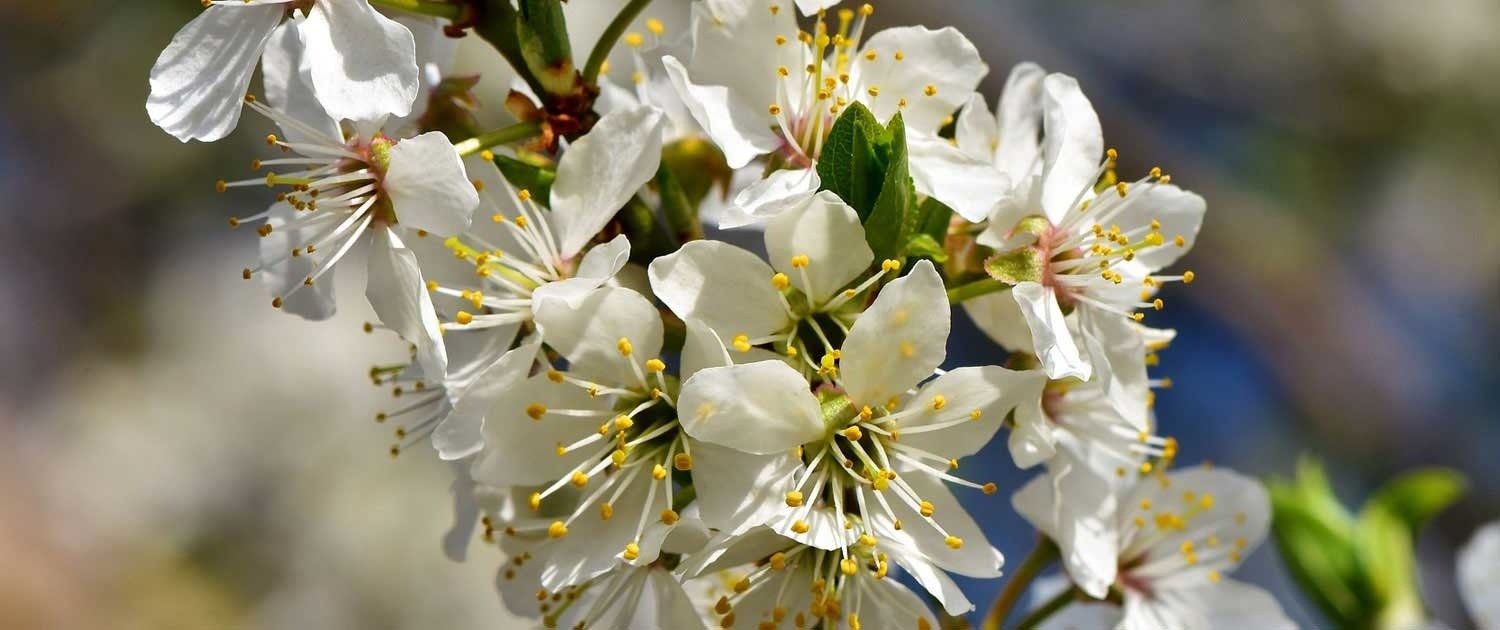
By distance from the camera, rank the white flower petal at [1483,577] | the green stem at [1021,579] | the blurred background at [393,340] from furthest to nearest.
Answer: the blurred background at [393,340] < the white flower petal at [1483,577] < the green stem at [1021,579]

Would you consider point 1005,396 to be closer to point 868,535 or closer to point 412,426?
point 868,535

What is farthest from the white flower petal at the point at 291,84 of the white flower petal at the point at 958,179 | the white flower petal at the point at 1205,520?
the white flower petal at the point at 1205,520

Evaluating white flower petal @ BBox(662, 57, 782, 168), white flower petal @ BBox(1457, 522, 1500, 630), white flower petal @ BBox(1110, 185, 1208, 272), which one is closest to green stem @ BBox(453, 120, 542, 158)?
white flower petal @ BBox(662, 57, 782, 168)

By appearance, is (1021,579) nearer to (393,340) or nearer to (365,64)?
(365,64)

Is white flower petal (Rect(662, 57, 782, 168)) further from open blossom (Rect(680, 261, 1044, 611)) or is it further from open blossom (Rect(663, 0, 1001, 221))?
open blossom (Rect(680, 261, 1044, 611))

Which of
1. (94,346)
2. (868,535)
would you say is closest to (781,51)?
(868,535)

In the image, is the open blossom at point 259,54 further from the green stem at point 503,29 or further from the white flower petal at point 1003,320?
the white flower petal at point 1003,320

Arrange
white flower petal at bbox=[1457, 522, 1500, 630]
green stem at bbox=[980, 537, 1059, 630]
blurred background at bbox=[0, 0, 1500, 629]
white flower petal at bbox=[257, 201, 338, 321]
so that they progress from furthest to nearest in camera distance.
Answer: blurred background at bbox=[0, 0, 1500, 629] → white flower petal at bbox=[1457, 522, 1500, 630] → green stem at bbox=[980, 537, 1059, 630] → white flower petal at bbox=[257, 201, 338, 321]
